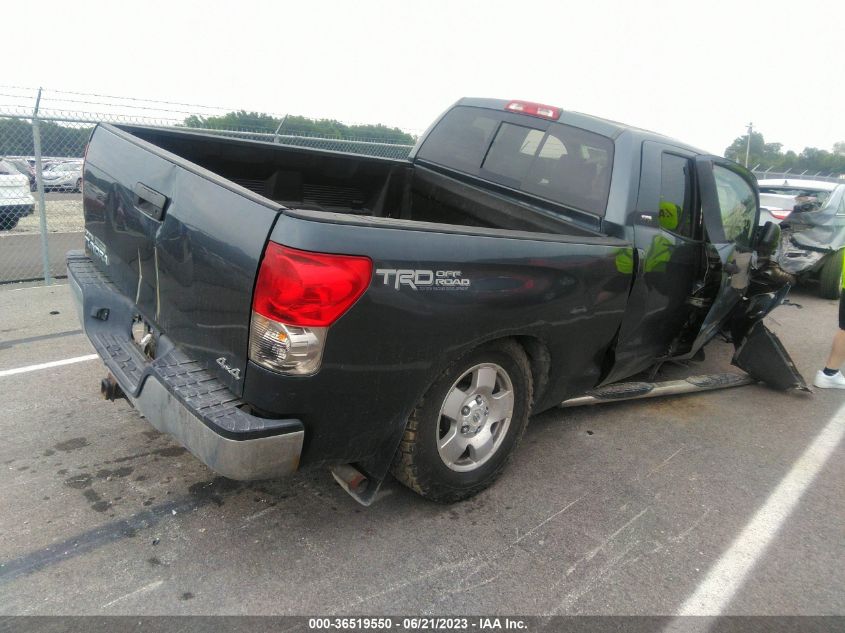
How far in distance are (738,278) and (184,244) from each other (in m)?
3.78

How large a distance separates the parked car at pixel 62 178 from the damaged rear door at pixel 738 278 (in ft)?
24.6

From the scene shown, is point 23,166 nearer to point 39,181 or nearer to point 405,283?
point 39,181

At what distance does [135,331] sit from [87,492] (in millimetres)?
788

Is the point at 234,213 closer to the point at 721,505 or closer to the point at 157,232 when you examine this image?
the point at 157,232

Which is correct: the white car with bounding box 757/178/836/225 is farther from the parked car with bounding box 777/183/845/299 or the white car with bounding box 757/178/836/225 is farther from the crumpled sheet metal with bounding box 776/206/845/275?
the crumpled sheet metal with bounding box 776/206/845/275

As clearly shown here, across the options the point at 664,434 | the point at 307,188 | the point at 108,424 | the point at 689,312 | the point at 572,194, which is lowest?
the point at 108,424

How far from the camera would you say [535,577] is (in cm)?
264

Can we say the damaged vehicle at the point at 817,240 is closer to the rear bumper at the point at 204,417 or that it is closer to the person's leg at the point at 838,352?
the person's leg at the point at 838,352

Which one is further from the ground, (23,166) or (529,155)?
(529,155)

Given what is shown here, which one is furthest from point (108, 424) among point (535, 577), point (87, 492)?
point (535, 577)

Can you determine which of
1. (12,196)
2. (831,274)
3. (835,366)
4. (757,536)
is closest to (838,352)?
(835,366)

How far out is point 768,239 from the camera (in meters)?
4.70

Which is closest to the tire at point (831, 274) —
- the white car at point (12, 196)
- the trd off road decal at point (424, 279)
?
the trd off road decal at point (424, 279)

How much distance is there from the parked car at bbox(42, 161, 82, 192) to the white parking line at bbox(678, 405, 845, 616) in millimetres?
8303
